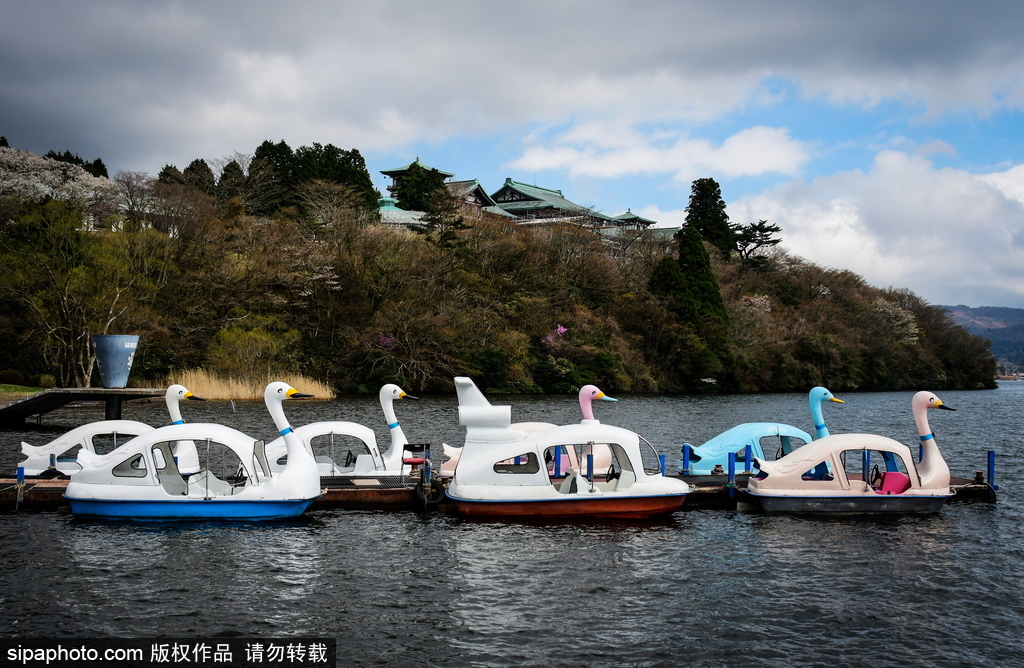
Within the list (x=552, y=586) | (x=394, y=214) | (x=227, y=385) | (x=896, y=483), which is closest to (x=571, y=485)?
(x=552, y=586)

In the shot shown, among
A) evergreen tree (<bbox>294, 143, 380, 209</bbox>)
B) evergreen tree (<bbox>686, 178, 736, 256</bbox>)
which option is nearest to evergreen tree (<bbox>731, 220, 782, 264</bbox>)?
evergreen tree (<bbox>686, 178, 736, 256</bbox>)

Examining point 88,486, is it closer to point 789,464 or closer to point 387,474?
point 387,474

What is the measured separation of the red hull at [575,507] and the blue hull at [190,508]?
3.73 m

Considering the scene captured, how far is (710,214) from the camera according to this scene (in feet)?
293

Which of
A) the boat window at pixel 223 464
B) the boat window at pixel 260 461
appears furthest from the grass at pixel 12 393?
the boat window at pixel 260 461

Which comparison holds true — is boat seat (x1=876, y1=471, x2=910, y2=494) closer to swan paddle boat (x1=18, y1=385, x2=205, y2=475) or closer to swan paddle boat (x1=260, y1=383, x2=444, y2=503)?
swan paddle boat (x1=260, y1=383, x2=444, y2=503)

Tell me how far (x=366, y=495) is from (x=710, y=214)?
250ft

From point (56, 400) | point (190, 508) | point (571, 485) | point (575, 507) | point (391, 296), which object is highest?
point (391, 296)

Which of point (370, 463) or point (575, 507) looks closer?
point (575, 507)

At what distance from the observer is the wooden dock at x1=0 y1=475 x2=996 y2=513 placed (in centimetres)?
1867

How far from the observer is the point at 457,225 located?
66000 millimetres

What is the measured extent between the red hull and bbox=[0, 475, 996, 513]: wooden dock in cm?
141

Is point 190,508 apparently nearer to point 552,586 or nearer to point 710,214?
point 552,586

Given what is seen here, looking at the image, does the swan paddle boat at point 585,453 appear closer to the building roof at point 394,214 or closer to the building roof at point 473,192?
the building roof at point 394,214
